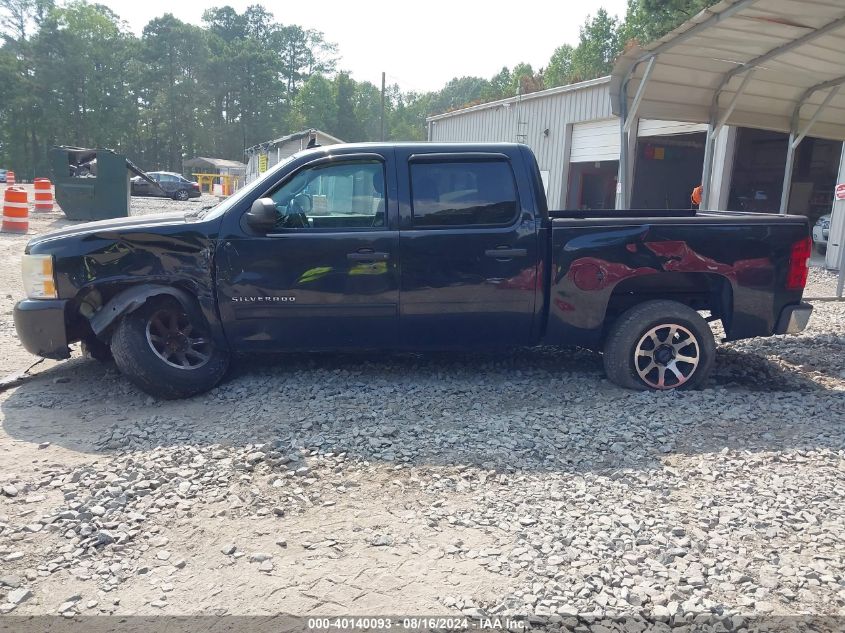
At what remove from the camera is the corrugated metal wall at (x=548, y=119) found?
742 inches

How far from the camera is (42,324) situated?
516cm

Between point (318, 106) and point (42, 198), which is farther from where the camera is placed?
point (318, 106)

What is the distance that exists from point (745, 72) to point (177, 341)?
7742 mm

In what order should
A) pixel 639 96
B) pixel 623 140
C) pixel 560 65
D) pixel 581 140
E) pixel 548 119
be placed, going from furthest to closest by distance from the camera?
1. pixel 560 65
2. pixel 548 119
3. pixel 581 140
4. pixel 623 140
5. pixel 639 96

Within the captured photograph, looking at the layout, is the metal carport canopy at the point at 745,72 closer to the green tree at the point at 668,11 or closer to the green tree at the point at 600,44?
the green tree at the point at 668,11

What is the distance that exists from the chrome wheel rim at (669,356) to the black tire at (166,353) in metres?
3.40

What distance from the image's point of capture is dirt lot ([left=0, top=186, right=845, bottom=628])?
2.94m

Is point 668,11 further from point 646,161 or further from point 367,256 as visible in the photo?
point 367,256

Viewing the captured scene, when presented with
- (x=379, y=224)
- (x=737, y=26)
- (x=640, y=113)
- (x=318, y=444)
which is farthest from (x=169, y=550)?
(x=640, y=113)

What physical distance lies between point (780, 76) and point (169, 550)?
9.36m

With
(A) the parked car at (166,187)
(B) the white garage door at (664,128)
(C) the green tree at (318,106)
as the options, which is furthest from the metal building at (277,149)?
(C) the green tree at (318,106)

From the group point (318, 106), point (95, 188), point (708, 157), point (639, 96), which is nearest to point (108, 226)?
point (639, 96)

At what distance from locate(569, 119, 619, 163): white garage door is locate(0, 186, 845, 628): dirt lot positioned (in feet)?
45.1

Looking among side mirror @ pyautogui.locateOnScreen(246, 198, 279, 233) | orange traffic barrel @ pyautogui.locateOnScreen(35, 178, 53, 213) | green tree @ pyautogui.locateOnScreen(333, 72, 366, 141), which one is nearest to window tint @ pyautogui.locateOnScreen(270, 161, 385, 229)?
side mirror @ pyautogui.locateOnScreen(246, 198, 279, 233)
